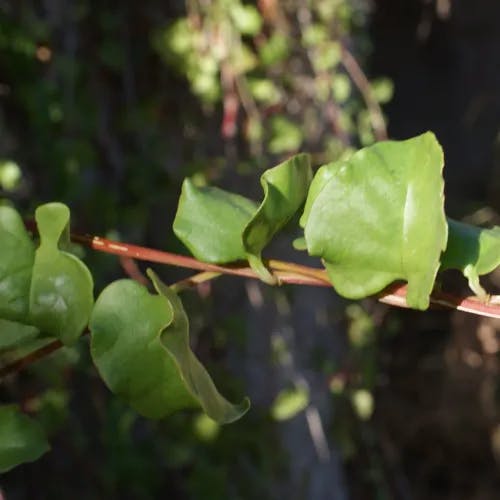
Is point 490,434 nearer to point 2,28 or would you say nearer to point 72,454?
point 72,454

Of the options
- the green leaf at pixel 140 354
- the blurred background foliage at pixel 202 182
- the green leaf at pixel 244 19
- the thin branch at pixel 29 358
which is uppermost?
the green leaf at pixel 140 354

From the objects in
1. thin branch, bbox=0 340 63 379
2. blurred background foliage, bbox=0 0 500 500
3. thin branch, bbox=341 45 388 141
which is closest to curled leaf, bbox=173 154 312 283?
thin branch, bbox=0 340 63 379

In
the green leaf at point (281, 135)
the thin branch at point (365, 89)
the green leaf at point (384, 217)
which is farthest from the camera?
the thin branch at point (365, 89)

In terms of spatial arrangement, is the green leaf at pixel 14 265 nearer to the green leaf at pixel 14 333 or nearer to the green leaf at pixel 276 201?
the green leaf at pixel 14 333

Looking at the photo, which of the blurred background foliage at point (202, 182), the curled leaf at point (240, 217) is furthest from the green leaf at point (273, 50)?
the curled leaf at point (240, 217)

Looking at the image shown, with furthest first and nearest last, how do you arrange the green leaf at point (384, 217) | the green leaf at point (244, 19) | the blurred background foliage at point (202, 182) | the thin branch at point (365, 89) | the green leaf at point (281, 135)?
1. the thin branch at point (365, 89)
2. the green leaf at point (281, 135)
3. the green leaf at point (244, 19)
4. the blurred background foliage at point (202, 182)
5. the green leaf at point (384, 217)

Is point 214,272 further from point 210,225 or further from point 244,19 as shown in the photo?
point 244,19

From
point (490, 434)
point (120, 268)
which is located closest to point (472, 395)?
point (490, 434)

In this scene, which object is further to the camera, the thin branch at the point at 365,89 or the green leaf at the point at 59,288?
the thin branch at the point at 365,89
